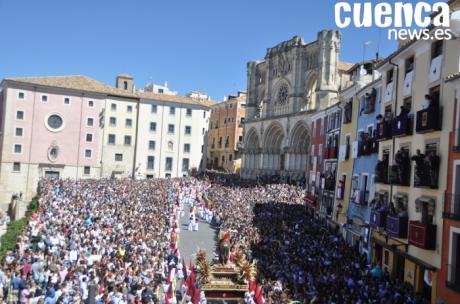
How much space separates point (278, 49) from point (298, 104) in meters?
10.1

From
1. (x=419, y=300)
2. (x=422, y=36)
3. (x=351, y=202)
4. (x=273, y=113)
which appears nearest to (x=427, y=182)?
(x=419, y=300)

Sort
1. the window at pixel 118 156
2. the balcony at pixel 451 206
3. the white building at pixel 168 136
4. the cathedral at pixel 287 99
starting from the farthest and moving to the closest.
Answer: the white building at pixel 168 136, the window at pixel 118 156, the cathedral at pixel 287 99, the balcony at pixel 451 206

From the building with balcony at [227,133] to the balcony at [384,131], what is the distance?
2088 inches

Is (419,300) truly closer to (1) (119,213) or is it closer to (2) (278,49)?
(1) (119,213)

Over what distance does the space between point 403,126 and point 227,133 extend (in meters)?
64.0

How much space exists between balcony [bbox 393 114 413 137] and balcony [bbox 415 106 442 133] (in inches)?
72.5

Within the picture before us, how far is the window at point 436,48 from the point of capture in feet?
63.6

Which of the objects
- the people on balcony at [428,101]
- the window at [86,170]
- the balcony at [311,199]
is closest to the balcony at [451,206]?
the people on balcony at [428,101]

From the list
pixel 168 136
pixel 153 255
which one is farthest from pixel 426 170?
pixel 168 136

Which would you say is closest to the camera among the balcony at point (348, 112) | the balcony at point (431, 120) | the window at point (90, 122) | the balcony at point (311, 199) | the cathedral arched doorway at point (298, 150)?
the balcony at point (431, 120)

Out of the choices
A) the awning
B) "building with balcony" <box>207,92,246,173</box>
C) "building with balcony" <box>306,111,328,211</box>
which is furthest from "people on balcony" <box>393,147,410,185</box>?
"building with balcony" <box>207,92,246,173</box>

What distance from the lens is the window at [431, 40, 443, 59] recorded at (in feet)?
63.6

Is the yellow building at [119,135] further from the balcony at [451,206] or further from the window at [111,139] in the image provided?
the balcony at [451,206]

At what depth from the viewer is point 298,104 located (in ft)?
194
